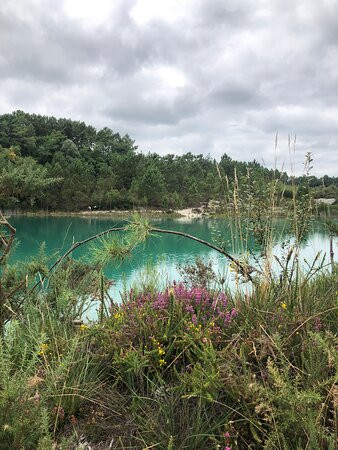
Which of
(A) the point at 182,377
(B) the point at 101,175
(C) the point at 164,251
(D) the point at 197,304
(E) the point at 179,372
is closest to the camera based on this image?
(A) the point at 182,377

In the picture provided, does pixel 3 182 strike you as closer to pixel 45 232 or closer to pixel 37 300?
pixel 37 300

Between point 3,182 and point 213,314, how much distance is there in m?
Answer: 1.67

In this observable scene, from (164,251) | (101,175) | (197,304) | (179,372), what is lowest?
(164,251)

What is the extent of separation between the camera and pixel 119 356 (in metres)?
1.88

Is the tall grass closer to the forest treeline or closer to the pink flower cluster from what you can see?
the pink flower cluster

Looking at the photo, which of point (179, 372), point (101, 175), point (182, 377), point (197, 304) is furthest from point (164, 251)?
point (101, 175)

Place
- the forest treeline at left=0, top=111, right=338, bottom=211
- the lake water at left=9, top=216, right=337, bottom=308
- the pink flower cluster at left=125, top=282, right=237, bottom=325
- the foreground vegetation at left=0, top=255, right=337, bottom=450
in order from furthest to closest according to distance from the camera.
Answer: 1. the forest treeline at left=0, top=111, right=338, bottom=211
2. the lake water at left=9, top=216, right=337, bottom=308
3. the pink flower cluster at left=125, top=282, right=237, bottom=325
4. the foreground vegetation at left=0, top=255, right=337, bottom=450

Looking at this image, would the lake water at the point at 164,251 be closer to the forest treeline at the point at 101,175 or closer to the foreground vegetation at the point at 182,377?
the foreground vegetation at the point at 182,377

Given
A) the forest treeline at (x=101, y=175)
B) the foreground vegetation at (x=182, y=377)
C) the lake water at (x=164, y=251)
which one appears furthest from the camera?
the forest treeline at (x=101, y=175)

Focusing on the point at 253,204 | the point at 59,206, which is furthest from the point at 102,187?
the point at 253,204

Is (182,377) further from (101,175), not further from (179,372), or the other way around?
(101,175)

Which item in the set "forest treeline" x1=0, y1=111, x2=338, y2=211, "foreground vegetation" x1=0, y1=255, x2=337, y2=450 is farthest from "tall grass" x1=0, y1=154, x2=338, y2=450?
"forest treeline" x1=0, y1=111, x2=338, y2=211

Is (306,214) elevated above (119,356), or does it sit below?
above

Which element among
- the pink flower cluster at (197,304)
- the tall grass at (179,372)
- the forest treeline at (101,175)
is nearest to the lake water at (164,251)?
the pink flower cluster at (197,304)
